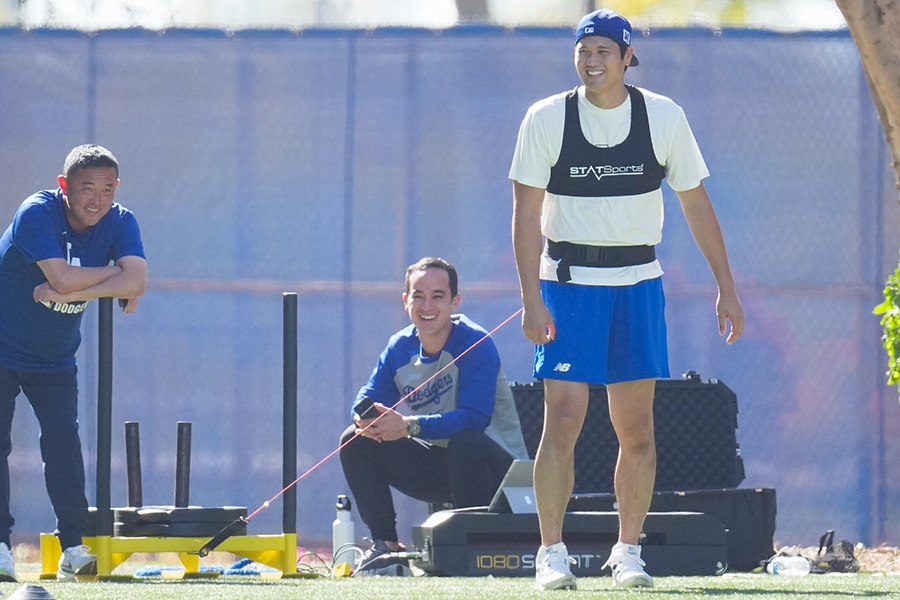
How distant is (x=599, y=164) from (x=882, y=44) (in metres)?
2.30

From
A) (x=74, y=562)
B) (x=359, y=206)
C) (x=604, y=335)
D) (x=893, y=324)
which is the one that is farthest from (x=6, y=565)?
(x=893, y=324)

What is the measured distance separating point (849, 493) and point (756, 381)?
0.70m

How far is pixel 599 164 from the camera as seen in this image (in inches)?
157

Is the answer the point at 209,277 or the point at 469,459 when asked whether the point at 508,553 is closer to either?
the point at 469,459

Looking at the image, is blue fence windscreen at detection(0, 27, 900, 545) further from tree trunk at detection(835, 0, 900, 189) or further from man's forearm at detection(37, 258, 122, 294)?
man's forearm at detection(37, 258, 122, 294)

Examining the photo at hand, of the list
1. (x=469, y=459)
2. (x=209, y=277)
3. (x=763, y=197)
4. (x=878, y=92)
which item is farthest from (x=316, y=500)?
(x=878, y=92)

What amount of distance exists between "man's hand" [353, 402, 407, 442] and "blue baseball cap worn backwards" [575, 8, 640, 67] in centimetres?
193

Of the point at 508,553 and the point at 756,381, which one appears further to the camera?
the point at 756,381

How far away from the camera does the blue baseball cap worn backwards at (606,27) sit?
3.97 metres

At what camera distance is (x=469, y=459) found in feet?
17.7

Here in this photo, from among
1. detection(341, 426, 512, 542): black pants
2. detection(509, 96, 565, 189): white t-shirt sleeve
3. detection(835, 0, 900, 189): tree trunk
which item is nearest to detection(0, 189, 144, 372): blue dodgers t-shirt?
detection(341, 426, 512, 542): black pants

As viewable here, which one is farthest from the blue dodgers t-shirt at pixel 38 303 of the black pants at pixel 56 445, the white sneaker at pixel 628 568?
the white sneaker at pixel 628 568

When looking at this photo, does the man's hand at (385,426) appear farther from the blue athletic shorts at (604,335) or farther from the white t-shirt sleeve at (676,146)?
the white t-shirt sleeve at (676,146)

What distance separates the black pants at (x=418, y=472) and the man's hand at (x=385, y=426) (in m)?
0.12
